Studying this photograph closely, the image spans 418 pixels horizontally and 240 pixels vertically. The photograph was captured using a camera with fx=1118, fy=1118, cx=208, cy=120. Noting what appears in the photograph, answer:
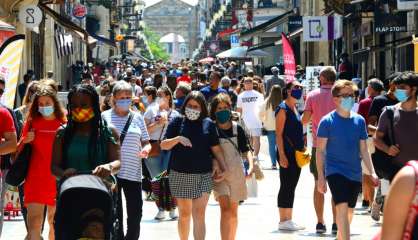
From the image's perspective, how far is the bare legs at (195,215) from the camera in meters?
9.97

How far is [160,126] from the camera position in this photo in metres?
13.8

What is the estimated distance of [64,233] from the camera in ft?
24.2

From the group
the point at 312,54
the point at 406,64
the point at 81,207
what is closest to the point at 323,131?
the point at 81,207

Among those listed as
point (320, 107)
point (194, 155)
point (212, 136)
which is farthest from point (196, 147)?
point (320, 107)

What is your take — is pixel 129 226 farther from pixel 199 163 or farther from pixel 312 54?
pixel 312 54

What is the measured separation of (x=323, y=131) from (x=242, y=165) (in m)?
0.90

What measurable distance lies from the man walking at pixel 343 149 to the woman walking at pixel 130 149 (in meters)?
1.64

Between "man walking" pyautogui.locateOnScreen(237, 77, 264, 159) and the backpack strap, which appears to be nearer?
the backpack strap

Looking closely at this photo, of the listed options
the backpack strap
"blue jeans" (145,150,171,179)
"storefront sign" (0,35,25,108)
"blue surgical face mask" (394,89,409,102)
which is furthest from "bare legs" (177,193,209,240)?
the backpack strap

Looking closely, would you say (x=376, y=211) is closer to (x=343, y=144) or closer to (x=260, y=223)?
(x=260, y=223)

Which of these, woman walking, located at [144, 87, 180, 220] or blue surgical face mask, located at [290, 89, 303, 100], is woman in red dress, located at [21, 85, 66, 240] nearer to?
blue surgical face mask, located at [290, 89, 303, 100]

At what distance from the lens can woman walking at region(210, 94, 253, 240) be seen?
34.0ft

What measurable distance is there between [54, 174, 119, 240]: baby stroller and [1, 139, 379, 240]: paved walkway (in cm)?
459

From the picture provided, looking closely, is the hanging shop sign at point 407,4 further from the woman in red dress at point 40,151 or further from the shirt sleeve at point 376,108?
the woman in red dress at point 40,151
